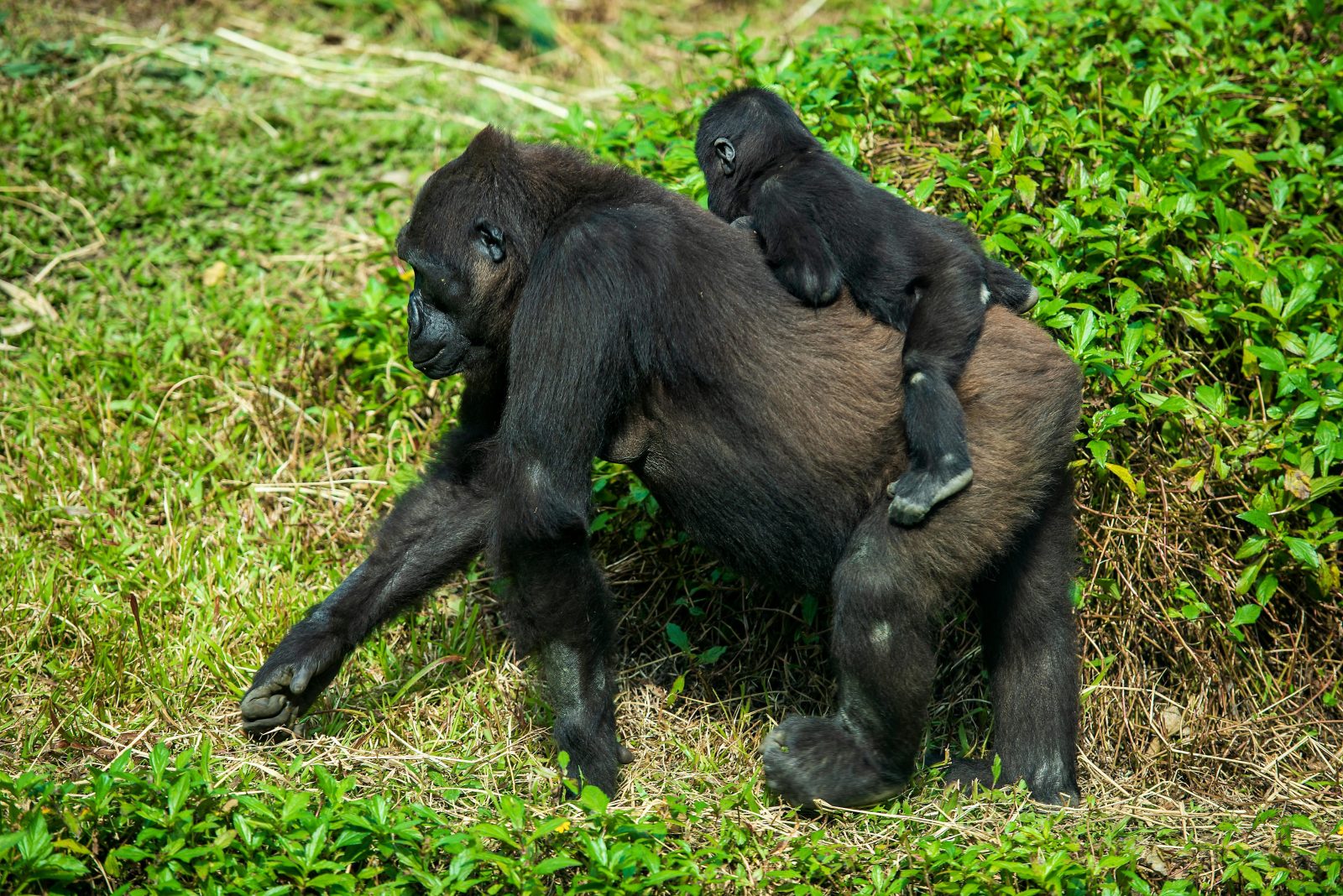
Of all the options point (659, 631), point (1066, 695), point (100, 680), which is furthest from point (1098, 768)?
point (100, 680)

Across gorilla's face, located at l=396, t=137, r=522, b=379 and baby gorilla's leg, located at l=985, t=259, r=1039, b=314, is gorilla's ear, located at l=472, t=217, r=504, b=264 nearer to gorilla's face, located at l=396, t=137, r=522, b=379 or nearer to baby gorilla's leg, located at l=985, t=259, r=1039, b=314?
gorilla's face, located at l=396, t=137, r=522, b=379

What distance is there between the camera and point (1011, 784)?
157 inches

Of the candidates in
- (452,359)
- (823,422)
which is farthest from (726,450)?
(452,359)

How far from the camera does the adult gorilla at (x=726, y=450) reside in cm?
355

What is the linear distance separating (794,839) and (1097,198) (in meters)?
2.56

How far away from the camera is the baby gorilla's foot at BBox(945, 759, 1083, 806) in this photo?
396cm

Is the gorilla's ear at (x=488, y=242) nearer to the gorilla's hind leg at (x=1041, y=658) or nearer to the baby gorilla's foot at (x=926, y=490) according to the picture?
the baby gorilla's foot at (x=926, y=490)

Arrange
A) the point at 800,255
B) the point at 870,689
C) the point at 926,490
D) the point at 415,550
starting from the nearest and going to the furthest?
the point at 926,490
the point at 870,689
the point at 800,255
the point at 415,550

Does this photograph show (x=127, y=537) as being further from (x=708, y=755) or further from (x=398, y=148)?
(x=398, y=148)

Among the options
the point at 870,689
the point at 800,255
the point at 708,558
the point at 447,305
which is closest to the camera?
the point at 870,689

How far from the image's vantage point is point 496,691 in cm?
448

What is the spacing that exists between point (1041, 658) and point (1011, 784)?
16.5 inches

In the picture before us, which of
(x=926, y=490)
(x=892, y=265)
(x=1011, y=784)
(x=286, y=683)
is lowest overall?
(x=1011, y=784)

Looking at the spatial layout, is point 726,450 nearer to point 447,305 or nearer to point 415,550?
point 447,305
